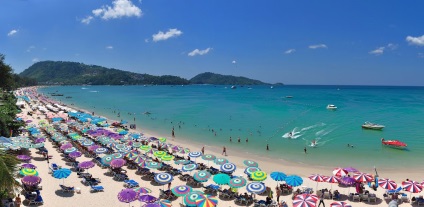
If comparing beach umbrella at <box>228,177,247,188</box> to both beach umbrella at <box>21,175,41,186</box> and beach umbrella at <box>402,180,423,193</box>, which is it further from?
beach umbrella at <box>21,175,41,186</box>

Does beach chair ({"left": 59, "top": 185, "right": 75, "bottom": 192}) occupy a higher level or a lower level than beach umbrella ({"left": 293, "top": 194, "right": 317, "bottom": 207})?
lower

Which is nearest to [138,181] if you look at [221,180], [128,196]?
[128,196]

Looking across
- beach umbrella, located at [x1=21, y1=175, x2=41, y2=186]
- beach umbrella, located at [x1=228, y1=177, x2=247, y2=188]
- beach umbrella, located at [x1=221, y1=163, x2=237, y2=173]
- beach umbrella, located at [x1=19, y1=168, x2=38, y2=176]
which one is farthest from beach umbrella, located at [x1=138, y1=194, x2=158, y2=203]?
beach umbrella, located at [x1=19, y1=168, x2=38, y2=176]

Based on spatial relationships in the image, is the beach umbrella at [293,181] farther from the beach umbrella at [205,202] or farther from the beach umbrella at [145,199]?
the beach umbrella at [145,199]

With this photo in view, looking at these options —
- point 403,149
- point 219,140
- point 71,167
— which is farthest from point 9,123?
point 403,149

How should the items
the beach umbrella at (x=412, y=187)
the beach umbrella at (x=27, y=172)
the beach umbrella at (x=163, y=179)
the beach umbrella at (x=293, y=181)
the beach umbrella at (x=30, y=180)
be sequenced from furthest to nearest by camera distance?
1. the beach umbrella at (x=27, y=172)
2. the beach umbrella at (x=163, y=179)
3. the beach umbrella at (x=293, y=181)
4. the beach umbrella at (x=412, y=187)
5. the beach umbrella at (x=30, y=180)

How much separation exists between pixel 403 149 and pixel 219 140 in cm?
2048

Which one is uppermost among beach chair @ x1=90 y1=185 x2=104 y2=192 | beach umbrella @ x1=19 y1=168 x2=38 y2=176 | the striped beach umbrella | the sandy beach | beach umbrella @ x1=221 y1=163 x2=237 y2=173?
beach umbrella @ x1=19 y1=168 x2=38 y2=176

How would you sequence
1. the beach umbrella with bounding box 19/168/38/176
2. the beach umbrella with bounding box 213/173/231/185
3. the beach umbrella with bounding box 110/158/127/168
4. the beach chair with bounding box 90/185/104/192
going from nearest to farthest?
1. the beach umbrella with bounding box 213/173/231/185
2. the beach umbrella with bounding box 19/168/38/176
3. the beach chair with bounding box 90/185/104/192
4. the beach umbrella with bounding box 110/158/127/168

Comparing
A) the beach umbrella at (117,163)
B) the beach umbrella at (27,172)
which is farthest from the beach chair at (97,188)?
the beach umbrella at (27,172)

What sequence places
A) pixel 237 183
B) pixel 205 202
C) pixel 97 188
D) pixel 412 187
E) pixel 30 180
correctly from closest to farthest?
pixel 205 202 < pixel 30 180 < pixel 412 187 < pixel 237 183 < pixel 97 188

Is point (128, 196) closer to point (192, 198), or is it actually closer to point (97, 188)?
point (192, 198)

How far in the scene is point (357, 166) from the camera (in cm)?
2630

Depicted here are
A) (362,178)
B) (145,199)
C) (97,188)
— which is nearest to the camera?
(145,199)
